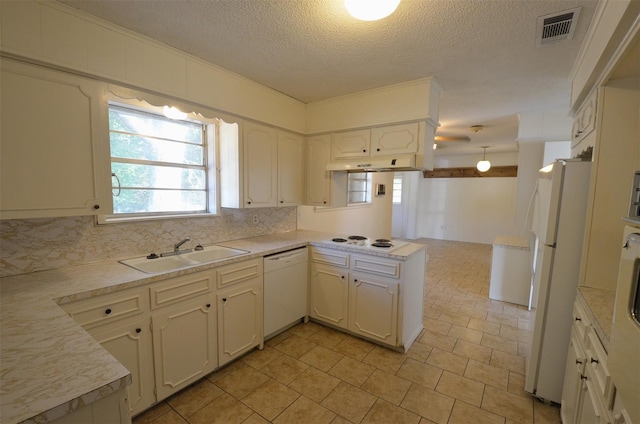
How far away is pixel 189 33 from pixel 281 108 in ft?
4.06

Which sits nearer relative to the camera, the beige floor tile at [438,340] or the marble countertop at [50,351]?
the marble countertop at [50,351]

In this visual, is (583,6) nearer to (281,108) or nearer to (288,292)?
(281,108)

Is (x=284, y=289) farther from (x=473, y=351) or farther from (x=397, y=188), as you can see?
(x=397, y=188)

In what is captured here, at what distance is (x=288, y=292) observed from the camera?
280 centimetres

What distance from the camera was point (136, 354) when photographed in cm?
171

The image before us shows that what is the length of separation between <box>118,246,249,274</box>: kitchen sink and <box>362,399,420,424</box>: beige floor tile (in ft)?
4.96

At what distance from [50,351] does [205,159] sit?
2.11 m

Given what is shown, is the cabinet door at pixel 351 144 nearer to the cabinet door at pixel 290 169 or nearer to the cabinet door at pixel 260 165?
the cabinet door at pixel 290 169

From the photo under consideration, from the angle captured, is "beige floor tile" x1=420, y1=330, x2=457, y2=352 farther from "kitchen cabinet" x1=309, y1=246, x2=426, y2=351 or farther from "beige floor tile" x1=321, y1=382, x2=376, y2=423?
"beige floor tile" x1=321, y1=382, x2=376, y2=423

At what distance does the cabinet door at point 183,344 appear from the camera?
5.98 feet

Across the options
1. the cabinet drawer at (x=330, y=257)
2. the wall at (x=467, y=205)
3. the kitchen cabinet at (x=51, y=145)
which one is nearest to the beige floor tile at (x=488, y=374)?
the cabinet drawer at (x=330, y=257)

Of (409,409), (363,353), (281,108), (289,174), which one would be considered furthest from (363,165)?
(409,409)

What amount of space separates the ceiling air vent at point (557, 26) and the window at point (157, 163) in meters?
2.73

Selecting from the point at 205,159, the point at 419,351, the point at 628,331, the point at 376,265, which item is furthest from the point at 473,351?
the point at 205,159
